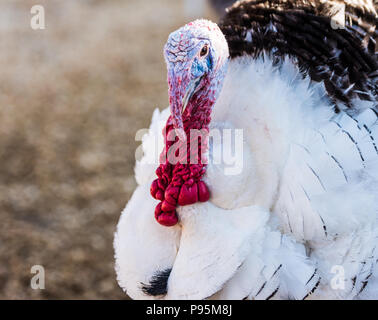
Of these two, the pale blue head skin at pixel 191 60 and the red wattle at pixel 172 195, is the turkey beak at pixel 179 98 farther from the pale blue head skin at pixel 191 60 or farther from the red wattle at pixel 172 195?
the red wattle at pixel 172 195

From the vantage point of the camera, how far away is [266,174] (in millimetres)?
1825

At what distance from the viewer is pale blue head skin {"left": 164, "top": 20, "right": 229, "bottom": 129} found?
1642 mm

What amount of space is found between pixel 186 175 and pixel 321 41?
71 centimetres

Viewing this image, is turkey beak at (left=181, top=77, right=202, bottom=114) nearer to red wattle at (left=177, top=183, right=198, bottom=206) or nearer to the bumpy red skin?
the bumpy red skin

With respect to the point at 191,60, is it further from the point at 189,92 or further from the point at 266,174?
the point at 266,174

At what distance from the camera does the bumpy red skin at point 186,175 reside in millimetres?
1809

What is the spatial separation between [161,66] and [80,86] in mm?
861

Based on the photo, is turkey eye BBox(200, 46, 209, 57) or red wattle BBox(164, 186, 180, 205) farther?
red wattle BBox(164, 186, 180, 205)

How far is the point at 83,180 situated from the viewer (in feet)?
12.8

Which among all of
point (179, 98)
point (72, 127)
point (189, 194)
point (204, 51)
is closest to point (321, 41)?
point (204, 51)

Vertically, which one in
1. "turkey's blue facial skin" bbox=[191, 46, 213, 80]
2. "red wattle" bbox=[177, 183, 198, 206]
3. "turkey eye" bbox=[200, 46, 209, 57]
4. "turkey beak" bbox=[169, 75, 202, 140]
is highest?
"turkey eye" bbox=[200, 46, 209, 57]

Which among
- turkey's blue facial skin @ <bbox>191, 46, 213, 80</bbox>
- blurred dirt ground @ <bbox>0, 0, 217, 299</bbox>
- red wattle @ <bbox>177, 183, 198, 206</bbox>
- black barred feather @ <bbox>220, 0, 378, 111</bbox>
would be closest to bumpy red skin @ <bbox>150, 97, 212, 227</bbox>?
red wattle @ <bbox>177, 183, 198, 206</bbox>

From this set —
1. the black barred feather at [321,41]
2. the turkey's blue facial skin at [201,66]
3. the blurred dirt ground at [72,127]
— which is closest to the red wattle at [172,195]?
the turkey's blue facial skin at [201,66]
